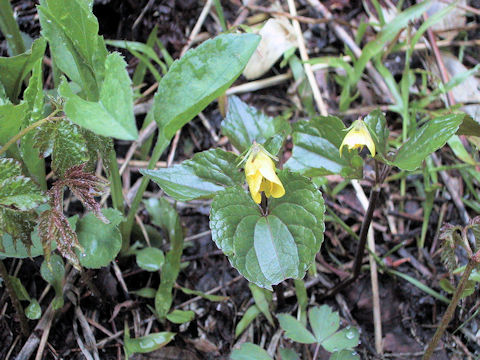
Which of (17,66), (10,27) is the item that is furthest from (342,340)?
(10,27)

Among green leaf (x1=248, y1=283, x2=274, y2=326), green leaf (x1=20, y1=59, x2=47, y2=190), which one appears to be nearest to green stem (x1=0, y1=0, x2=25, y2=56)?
green leaf (x1=20, y1=59, x2=47, y2=190)

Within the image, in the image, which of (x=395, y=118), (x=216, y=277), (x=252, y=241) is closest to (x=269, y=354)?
(x=216, y=277)

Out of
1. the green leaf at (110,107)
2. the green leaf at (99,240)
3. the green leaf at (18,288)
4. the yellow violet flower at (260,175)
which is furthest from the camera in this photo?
the green leaf at (18,288)

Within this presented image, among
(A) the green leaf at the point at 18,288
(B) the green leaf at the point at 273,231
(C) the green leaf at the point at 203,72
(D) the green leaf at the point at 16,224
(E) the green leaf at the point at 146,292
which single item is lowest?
(E) the green leaf at the point at 146,292

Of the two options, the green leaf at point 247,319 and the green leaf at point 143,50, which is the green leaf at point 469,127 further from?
the green leaf at point 143,50

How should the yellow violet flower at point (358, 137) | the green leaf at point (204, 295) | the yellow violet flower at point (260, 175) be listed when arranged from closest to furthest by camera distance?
1. the yellow violet flower at point (260, 175)
2. the yellow violet flower at point (358, 137)
3. the green leaf at point (204, 295)

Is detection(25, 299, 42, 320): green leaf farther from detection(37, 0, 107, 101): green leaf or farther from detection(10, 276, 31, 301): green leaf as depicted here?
detection(37, 0, 107, 101): green leaf

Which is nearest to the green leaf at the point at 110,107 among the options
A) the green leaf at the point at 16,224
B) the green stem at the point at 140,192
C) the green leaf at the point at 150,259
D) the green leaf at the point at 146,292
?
the green leaf at the point at 16,224
